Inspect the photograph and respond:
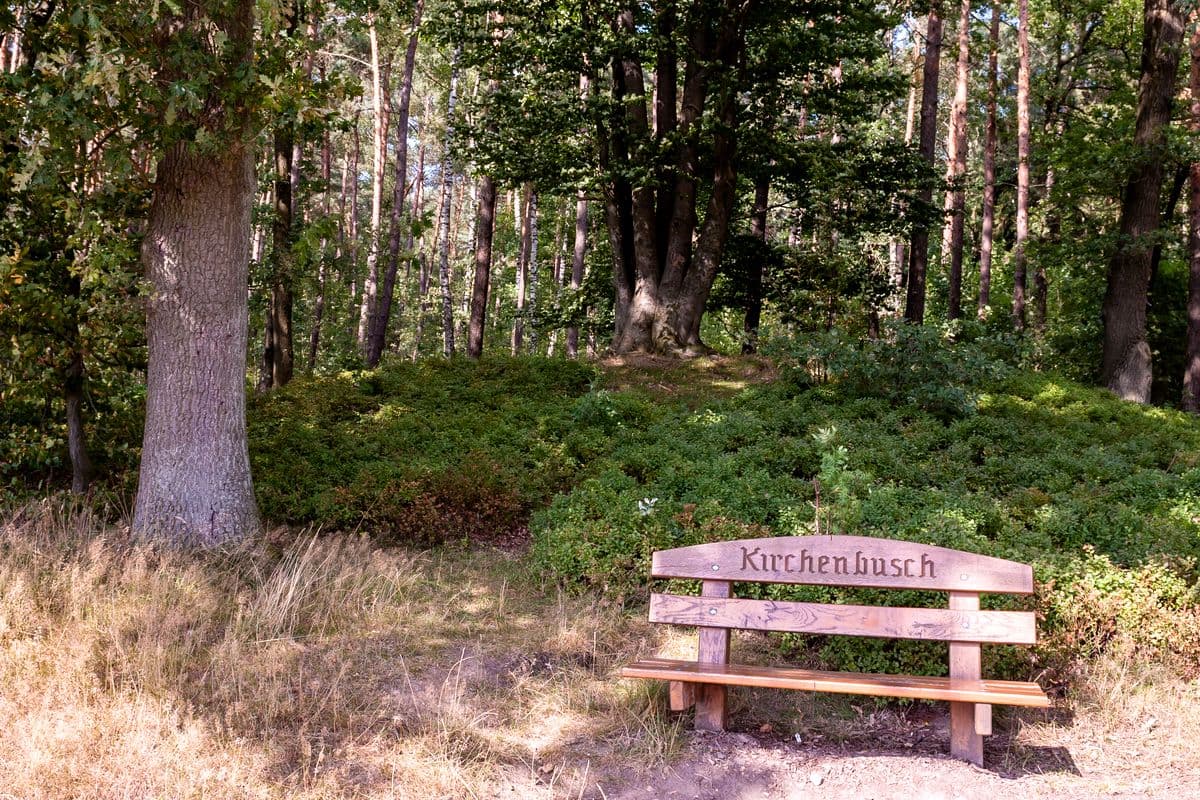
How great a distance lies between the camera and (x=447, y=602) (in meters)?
6.57

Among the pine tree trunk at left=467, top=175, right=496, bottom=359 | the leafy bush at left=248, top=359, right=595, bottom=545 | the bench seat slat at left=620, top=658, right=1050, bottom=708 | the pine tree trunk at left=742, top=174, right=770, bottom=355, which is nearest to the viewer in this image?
the bench seat slat at left=620, top=658, right=1050, bottom=708

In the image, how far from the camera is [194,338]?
7172 mm

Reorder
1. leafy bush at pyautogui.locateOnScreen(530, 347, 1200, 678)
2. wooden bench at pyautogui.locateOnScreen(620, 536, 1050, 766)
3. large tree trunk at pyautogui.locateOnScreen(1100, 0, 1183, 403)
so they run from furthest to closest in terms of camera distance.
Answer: large tree trunk at pyautogui.locateOnScreen(1100, 0, 1183, 403) → leafy bush at pyautogui.locateOnScreen(530, 347, 1200, 678) → wooden bench at pyautogui.locateOnScreen(620, 536, 1050, 766)

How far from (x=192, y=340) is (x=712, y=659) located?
4953 millimetres

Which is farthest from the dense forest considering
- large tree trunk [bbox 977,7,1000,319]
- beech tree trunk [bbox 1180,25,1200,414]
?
large tree trunk [bbox 977,7,1000,319]

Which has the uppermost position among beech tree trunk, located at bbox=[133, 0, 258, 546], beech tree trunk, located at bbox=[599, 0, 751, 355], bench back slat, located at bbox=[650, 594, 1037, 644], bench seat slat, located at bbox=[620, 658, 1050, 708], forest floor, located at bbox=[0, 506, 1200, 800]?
Answer: beech tree trunk, located at bbox=[599, 0, 751, 355]

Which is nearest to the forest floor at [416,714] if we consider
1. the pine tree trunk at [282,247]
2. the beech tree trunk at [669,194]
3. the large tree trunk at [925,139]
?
the pine tree trunk at [282,247]

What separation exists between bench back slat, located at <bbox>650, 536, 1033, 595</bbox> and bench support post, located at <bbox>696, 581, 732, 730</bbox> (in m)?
0.10

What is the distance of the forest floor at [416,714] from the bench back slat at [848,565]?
80 cm

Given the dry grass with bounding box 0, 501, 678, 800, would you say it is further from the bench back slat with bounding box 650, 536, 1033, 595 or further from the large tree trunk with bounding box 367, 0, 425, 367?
the large tree trunk with bounding box 367, 0, 425, 367

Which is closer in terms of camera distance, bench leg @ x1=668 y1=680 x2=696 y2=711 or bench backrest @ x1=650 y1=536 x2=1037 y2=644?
bench backrest @ x1=650 y1=536 x2=1037 y2=644

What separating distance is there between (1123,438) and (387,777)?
9.75 meters

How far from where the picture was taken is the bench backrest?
4.54m

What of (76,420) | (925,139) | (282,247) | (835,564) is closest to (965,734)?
(835,564)
